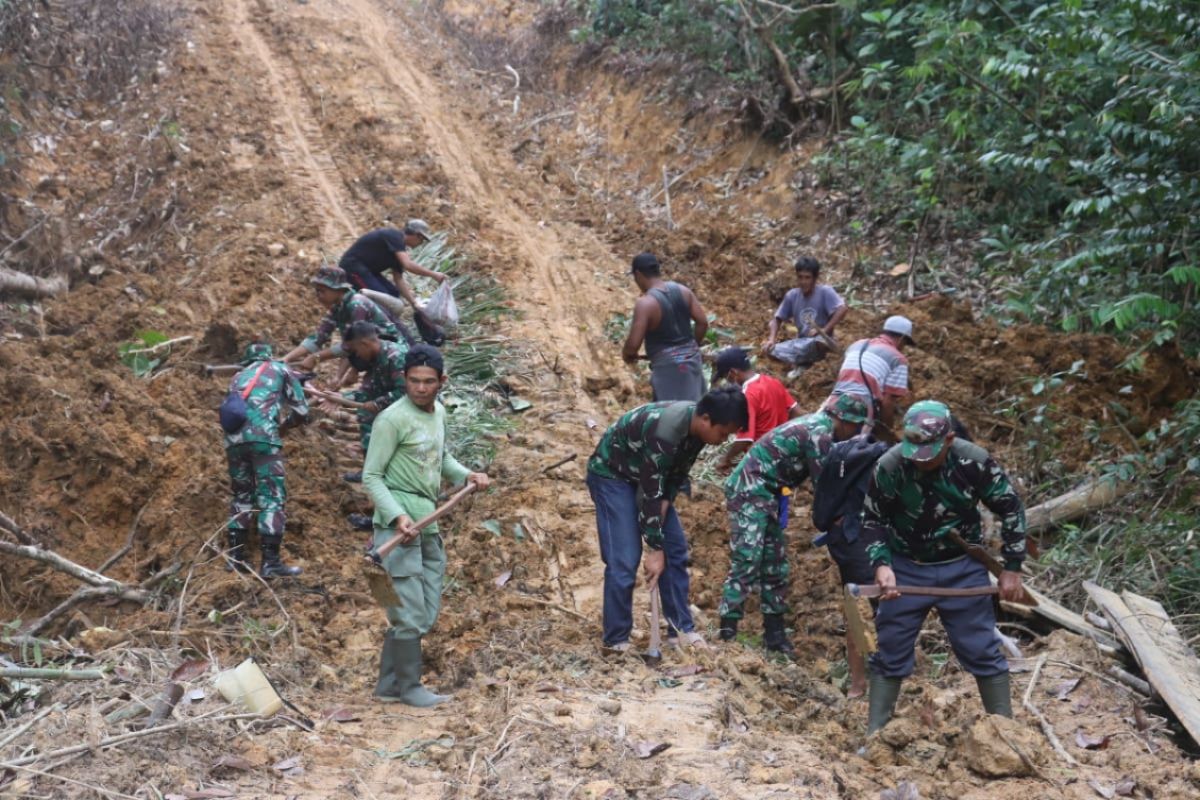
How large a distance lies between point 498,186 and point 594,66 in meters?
4.12

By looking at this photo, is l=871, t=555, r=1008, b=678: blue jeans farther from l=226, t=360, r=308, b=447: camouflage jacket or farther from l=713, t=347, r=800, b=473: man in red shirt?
l=226, t=360, r=308, b=447: camouflage jacket

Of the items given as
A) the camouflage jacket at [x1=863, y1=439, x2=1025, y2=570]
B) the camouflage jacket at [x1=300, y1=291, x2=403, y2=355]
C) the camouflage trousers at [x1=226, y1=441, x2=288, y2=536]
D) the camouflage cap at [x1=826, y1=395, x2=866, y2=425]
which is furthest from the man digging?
the camouflage jacket at [x1=863, y1=439, x2=1025, y2=570]

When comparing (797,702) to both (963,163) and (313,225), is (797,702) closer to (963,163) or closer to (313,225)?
(963,163)

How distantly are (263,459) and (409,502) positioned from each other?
6.18ft

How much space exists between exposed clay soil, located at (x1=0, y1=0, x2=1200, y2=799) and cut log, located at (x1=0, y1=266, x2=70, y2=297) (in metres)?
0.19

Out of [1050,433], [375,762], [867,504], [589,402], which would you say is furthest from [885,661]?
[589,402]

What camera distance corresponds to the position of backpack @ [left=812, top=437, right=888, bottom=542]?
548 cm

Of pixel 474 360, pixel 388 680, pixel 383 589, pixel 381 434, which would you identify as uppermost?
pixel 381 434

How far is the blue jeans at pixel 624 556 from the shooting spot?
218 inches

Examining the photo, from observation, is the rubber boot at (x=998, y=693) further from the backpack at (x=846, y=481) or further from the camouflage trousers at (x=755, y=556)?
the camouflage trousers at (x=755, y=556)

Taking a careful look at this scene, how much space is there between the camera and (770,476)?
5695mm

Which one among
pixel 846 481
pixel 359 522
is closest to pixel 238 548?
pixel 359 522

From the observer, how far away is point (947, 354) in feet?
30.8

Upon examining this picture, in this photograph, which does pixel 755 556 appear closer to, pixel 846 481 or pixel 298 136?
pixel 846 481
